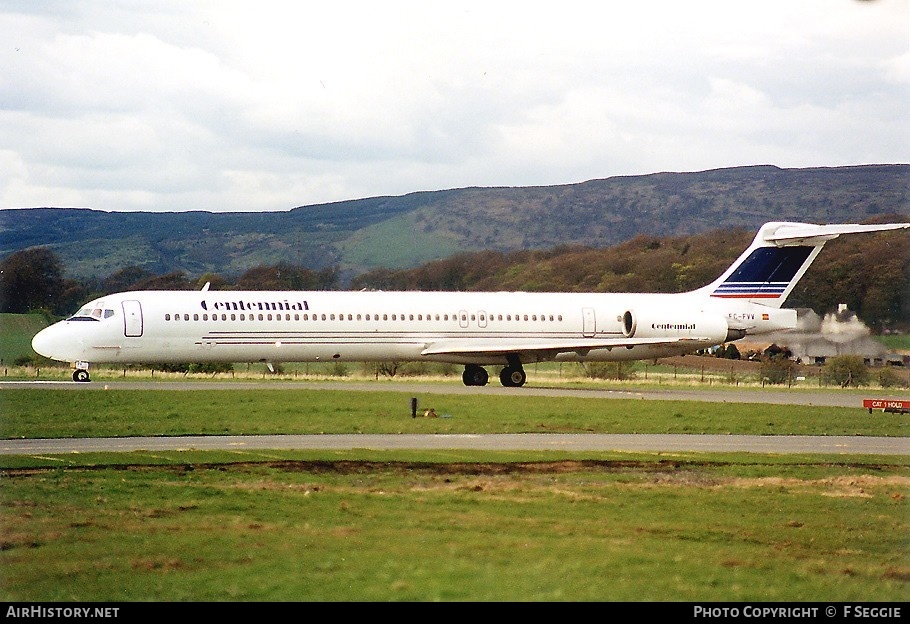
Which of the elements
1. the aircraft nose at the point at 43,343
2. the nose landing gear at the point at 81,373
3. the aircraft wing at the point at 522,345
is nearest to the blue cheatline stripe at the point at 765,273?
the aircraft wing at the point at 522,345

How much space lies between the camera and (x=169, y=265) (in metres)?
170

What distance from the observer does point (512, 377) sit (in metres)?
50.0

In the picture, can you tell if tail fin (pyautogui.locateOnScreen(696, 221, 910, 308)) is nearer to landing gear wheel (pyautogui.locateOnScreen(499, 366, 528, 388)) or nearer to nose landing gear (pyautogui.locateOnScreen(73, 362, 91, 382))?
landing gear wheel (pyautogui.locateOnScreen(499, 366, 528, 388))

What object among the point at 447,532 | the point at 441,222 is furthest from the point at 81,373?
the point at 441,222

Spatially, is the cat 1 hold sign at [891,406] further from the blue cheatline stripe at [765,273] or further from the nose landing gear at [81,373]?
the nose landing gear at [81,373]

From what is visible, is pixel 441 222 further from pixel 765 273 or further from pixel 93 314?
pixel 93 314

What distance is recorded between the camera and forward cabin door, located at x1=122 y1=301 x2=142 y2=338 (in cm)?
4419

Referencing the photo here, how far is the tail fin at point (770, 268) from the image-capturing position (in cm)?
5328

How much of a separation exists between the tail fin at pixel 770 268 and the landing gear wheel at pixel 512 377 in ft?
33.5

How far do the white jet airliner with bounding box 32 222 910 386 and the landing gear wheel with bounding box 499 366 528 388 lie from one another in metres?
0.04

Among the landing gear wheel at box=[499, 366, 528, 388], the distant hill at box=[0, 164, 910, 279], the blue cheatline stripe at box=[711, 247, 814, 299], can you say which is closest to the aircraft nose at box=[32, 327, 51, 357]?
the landing gear wheel at box=[499, 366, 528, 388]

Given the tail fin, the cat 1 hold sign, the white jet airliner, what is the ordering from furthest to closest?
the tail fin < the white jet airliner < the cat 1 hold sign

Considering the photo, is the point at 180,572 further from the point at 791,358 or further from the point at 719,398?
the point at 791,358
